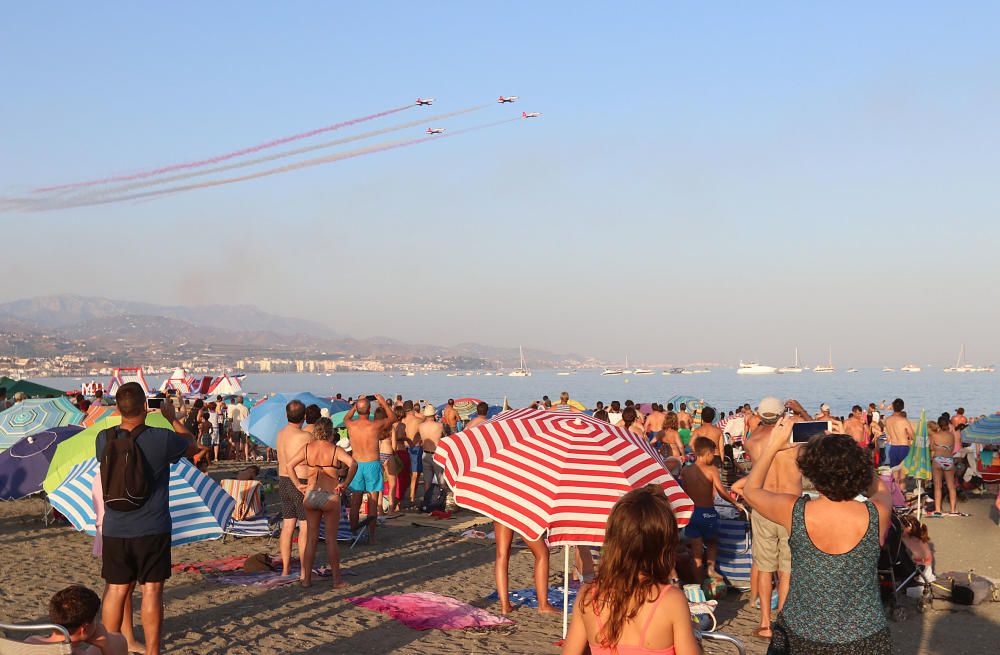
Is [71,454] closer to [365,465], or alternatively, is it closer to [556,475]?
[365,465]

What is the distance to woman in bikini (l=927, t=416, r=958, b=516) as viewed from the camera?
12.1 meters

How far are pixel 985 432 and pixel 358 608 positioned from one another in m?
10.4

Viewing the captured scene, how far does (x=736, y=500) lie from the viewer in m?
7.52

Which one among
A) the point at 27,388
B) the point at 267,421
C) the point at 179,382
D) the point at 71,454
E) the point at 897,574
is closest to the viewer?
the point at 897,574

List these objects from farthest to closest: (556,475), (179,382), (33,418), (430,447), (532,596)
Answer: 1. (179,382)
2. (430,447)
3. (33,418)
4. (532,596)
5. (556,475)

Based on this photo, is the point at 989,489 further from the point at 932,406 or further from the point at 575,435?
the point at 932,406

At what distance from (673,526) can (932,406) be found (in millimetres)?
75403

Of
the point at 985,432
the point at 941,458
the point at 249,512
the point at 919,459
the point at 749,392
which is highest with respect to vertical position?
the point at 985,432

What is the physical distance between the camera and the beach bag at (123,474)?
4.44 m

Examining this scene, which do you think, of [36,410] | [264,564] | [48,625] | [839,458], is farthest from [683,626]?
[36,410]

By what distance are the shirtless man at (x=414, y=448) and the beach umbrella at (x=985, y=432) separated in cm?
812

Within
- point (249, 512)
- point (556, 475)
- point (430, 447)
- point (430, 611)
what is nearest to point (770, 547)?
point (556, 475)

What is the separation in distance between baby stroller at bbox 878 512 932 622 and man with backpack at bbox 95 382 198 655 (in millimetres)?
5057

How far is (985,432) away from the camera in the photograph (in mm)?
12875
